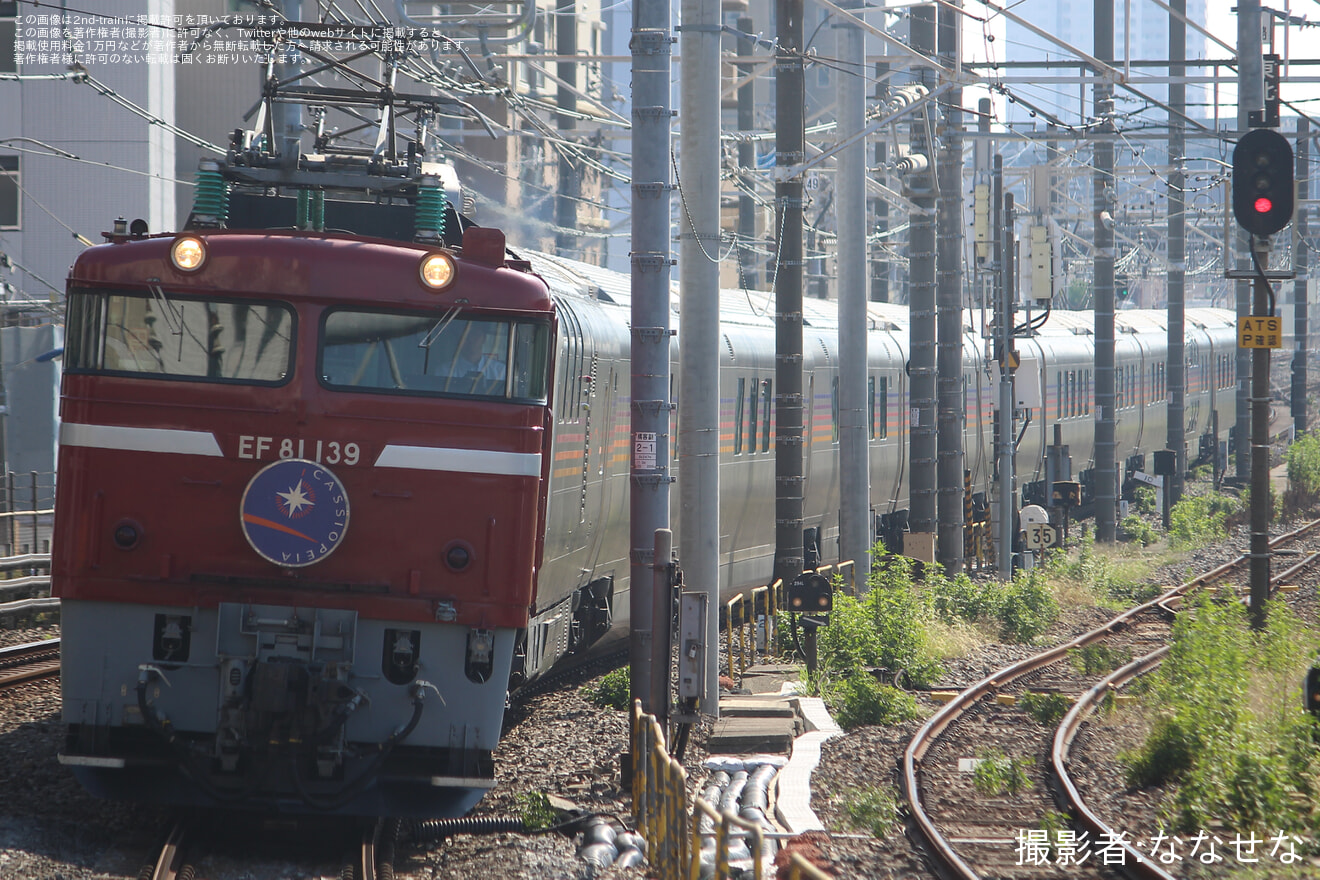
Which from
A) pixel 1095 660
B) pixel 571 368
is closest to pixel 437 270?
pixel 571 368

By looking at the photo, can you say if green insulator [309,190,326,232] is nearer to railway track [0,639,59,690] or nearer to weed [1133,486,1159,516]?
railway track [0,639,59,690]

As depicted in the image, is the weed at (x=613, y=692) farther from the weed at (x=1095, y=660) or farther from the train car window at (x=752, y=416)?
the weed at (x=1095, y=660)

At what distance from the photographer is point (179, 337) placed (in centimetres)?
802

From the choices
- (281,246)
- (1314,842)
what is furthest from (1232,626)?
(281,246)

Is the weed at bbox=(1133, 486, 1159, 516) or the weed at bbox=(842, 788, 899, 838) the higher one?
the weed at bbox=(1133, 486, 1159, 516)

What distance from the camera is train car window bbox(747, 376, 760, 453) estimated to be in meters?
17.0

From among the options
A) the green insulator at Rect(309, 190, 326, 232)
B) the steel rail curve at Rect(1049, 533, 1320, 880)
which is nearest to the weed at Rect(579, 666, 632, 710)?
the steel rail curve at Rect(1049, 533, 1320, 880)

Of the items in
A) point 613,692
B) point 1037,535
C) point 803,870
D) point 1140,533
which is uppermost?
point 1037,535

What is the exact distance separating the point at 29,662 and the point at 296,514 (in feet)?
23.8

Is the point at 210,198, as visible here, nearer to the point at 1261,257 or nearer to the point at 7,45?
the point at 1261,257

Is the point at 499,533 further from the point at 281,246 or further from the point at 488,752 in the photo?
the point at 281,246

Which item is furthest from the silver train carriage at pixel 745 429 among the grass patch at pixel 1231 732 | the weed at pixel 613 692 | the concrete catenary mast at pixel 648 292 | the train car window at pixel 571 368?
the grass patch at pixel 1231 732

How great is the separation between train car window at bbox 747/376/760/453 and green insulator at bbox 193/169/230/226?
896 centimetres

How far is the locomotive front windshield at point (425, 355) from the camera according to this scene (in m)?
8.08
